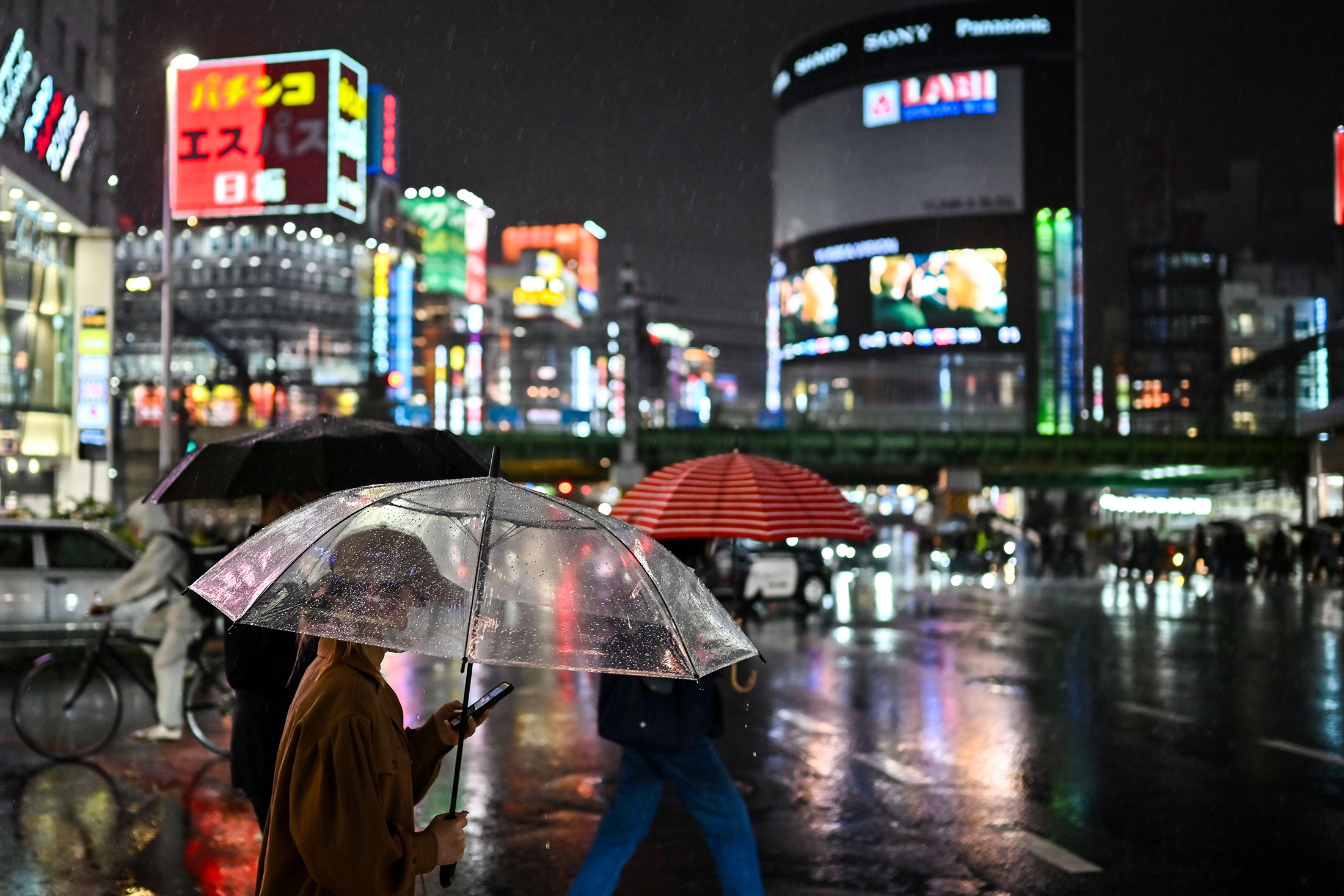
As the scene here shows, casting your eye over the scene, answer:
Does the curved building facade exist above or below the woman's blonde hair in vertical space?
above

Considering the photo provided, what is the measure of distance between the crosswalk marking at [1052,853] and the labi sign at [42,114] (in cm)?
2345

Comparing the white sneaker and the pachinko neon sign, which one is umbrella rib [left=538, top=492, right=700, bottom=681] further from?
the pachinko neon sign

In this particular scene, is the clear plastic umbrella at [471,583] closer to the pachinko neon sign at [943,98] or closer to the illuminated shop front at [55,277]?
the illuminated shop front at [55,277]

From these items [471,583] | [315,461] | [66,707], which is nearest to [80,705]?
[66,707]

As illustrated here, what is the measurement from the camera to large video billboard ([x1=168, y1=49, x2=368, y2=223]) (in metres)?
30.5

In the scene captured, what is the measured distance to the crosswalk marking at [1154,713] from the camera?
38.3ft

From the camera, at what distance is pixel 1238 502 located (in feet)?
203

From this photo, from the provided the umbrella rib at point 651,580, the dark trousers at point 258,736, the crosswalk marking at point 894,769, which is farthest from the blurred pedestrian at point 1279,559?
the umbrella rib at point 651,580

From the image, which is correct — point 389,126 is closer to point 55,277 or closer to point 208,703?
point 55,277

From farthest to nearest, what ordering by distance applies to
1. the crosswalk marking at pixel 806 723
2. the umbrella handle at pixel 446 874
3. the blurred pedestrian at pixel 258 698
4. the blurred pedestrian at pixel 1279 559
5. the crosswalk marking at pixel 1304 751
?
A: the blurred pedestrian at pixel 1279 559, the crosswalk marking at pixel 806 723, the crosswalk marking at pixel 1304 751, the blurred pedestrian at pixel 258 698, the umbrella handle at pixel 446 874

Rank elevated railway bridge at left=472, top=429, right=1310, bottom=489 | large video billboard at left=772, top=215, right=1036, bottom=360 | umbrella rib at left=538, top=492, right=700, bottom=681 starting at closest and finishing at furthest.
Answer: umbrella rib at left=538, top=492, right=700, bottom=681 < elevated railway bridge at left=472, top=429, right=1310, bottom=489 < large video billboard at left=772, top=215, right=1036, bottom=360

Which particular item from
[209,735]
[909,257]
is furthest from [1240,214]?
→ [209,735]

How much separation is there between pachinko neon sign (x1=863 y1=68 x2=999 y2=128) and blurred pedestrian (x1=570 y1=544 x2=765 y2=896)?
10663 centimetres

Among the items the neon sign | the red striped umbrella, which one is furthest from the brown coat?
the neon sign
